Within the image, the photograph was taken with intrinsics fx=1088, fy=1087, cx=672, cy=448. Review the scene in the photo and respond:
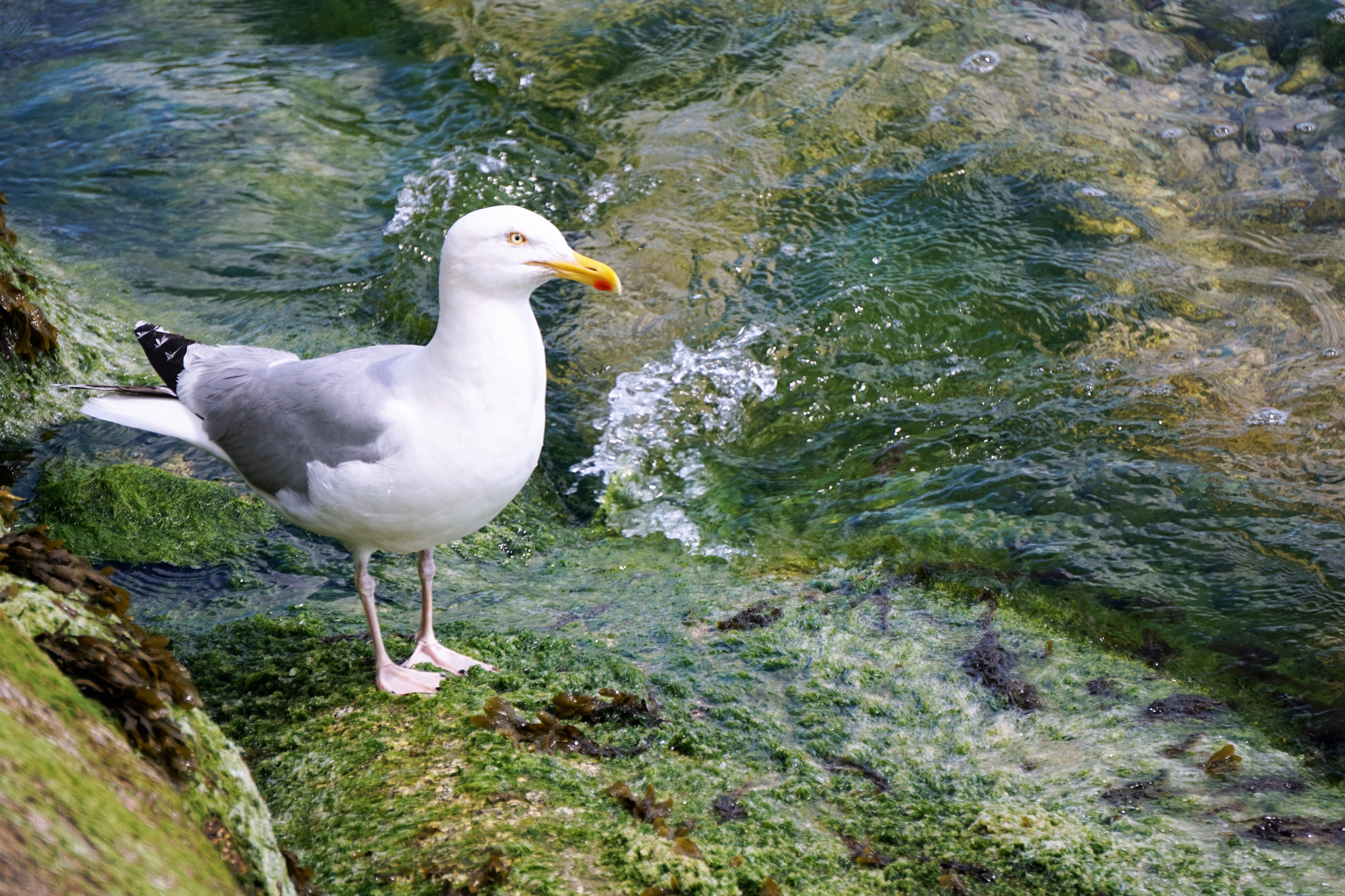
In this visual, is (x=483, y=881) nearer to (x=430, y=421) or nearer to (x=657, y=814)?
(x=657, y=814)

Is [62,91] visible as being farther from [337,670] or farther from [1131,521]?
[1131,521]

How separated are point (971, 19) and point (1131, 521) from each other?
5441 mm

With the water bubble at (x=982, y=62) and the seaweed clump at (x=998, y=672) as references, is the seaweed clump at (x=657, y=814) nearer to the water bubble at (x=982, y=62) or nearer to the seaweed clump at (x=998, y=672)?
the seaweed clump at (x=998, y=672)

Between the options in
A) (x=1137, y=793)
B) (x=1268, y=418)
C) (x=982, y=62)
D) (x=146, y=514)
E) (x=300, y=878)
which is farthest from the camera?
(x=982, y=62)

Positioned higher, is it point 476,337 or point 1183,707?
point 476,337

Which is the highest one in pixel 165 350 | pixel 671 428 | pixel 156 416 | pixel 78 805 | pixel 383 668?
pixel 78 805

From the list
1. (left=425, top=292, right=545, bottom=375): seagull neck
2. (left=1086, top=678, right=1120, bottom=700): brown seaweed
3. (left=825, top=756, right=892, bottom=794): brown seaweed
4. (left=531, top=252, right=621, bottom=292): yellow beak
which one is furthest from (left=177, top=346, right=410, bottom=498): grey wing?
(left=1086, top=678, right=1120, bottom=700): brown seaweed

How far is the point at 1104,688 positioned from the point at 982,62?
5895 mm

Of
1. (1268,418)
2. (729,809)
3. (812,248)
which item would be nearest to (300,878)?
(729,809)

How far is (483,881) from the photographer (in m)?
2.67

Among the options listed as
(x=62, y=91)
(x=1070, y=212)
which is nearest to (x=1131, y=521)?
(x=1070, y=212)

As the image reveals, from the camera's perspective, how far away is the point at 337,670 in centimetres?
402

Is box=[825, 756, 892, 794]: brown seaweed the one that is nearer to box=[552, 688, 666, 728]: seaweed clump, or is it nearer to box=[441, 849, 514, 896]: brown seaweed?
box=[552, 688, 666, 728]: seaweed clump

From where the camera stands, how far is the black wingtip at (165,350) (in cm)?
445
